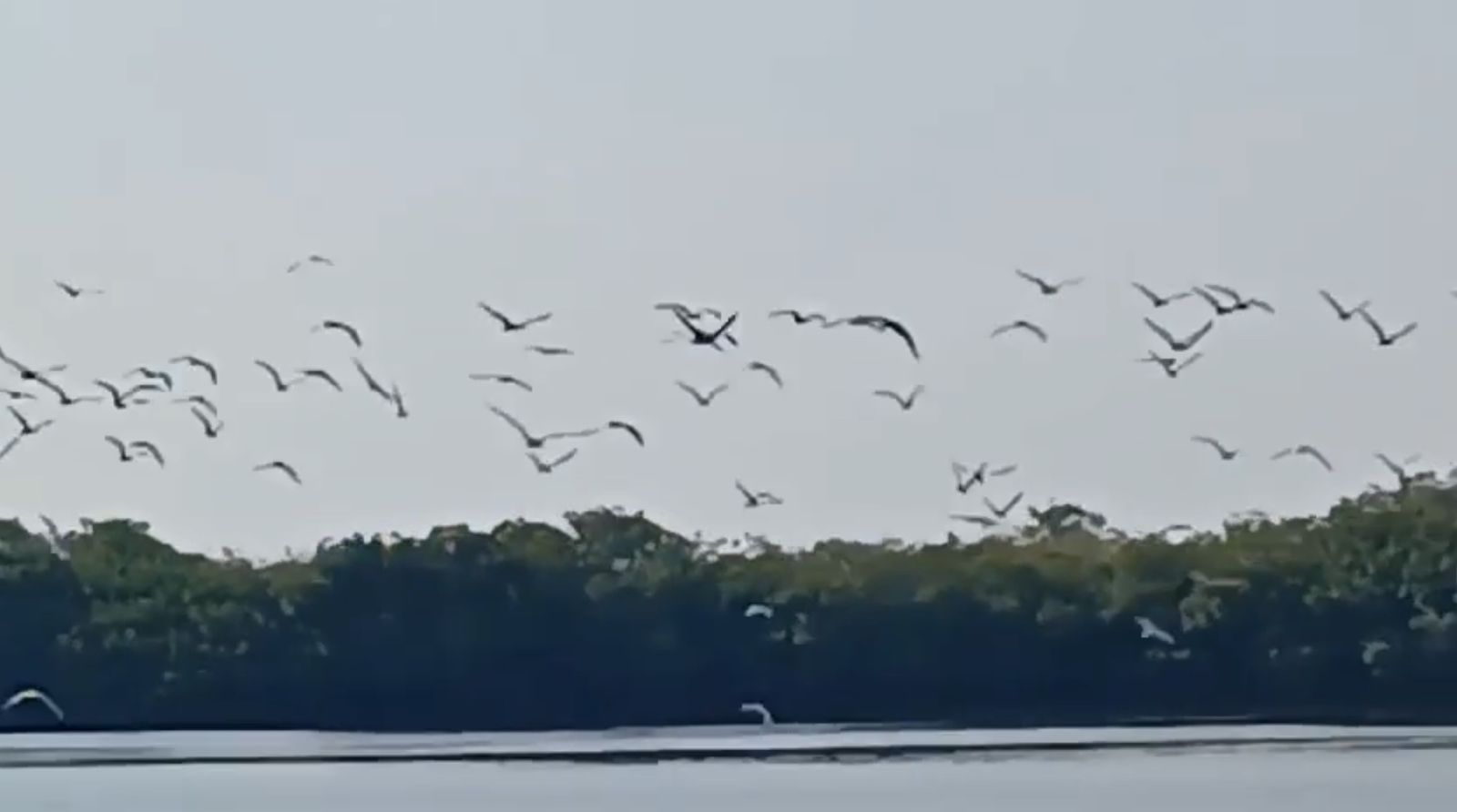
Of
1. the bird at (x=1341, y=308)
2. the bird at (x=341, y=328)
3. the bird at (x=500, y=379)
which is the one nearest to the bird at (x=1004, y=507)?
the bird at (x=1341, y=308)

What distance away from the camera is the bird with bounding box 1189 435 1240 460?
1846 mm

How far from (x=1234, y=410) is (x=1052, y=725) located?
1.30 feet

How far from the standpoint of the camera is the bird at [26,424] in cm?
188

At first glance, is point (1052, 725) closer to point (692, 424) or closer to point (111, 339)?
point (692, 424)

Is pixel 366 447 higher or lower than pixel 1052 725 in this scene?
higher

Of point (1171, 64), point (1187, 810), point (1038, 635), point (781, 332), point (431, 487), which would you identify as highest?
point (1171, 64)

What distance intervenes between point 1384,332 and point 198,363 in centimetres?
130

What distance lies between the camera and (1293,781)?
6.10ft

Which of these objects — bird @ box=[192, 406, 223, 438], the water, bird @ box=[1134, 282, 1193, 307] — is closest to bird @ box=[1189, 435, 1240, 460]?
bird @ box=[1134, 282, 1193, 307]

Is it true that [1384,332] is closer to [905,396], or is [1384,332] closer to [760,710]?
[905,396]

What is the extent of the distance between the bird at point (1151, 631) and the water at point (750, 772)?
98 millimetres

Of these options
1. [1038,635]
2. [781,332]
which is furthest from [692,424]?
[1038,635]

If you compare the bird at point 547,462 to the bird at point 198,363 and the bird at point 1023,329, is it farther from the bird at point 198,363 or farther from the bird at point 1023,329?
the bird at point 1023,329

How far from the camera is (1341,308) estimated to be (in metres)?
1.86
